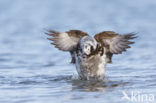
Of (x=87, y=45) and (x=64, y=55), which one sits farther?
(x=64, y=55)

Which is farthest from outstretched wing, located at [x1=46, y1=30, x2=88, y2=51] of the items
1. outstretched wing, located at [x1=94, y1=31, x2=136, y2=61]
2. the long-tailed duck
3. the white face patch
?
outstretched wing, located at [x1=94, y1=31, x2=136, y2=61]

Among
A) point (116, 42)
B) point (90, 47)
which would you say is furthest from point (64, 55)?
point (90, 47)

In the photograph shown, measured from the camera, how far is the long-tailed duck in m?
10.4

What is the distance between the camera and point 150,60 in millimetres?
13695

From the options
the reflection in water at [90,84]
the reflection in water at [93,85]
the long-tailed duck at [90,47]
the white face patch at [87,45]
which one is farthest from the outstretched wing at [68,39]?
the reflection in water at [93,85]

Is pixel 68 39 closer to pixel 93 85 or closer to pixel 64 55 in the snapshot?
pixel 93 85

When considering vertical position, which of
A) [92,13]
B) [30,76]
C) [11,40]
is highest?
[92,13]

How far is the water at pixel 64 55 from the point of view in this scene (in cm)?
896

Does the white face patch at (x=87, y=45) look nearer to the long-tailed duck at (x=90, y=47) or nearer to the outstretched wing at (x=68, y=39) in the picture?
the long-tailed duck at (x=90, y=47)

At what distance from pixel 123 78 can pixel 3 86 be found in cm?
255

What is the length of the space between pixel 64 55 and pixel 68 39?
475 cm

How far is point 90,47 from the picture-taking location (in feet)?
33.7

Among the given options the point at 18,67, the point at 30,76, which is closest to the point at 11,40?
the point at 18,67

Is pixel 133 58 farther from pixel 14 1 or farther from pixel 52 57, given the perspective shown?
pixel 14 1
